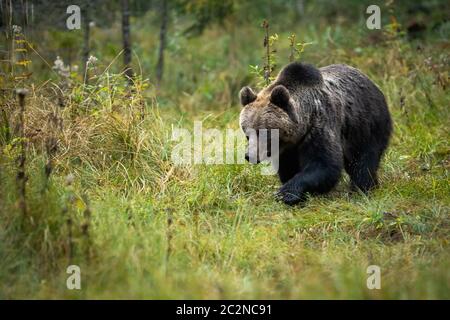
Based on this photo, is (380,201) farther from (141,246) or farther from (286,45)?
(286,45)

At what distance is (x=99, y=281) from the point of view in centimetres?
474

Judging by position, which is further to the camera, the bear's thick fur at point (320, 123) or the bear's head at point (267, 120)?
the bear's thick fur at point (320, 123)

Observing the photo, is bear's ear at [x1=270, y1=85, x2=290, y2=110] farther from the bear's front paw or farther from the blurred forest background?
the blurred forest background

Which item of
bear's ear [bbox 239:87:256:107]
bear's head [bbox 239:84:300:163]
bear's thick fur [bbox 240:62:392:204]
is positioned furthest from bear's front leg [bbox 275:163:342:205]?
bear's ear [bbox 239:87:256:107]

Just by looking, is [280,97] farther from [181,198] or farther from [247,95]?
[181,198]

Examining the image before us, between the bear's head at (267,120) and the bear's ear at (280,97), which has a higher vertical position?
the bear's ear at (280,97)

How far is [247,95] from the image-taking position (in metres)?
6.78

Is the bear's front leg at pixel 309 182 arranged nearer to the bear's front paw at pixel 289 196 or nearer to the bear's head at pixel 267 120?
the bear's front paw at pixel 289 196

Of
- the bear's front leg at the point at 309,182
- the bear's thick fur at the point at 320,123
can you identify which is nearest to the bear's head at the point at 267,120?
the bear's thick fur at the point at 320,123

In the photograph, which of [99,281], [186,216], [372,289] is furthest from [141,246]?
[372,289]

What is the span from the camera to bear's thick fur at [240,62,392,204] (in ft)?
21.9

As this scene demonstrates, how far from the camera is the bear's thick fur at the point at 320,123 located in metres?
6.67

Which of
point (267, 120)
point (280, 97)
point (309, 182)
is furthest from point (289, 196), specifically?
point (280, 97)

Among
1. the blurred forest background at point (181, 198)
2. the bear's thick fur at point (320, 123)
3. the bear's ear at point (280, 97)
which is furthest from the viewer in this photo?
the bear's thick fur at point (320, 123)
